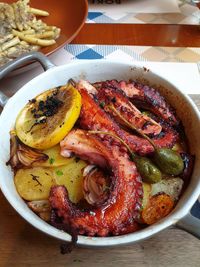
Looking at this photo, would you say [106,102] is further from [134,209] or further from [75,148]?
[134,209]

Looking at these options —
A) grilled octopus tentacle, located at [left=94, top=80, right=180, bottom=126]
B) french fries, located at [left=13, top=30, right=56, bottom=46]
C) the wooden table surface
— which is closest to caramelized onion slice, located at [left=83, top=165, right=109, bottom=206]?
the wooden table surface

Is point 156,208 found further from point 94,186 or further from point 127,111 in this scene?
point 127,111

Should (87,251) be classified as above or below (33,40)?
below

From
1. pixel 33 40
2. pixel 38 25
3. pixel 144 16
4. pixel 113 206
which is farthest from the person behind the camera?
pixel 144 16

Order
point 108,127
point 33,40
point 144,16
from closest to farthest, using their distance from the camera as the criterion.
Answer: point 108,127 < point 33,40 < point 144,16

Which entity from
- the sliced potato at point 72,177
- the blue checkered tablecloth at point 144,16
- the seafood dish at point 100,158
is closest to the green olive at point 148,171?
the seafood dish at point 100,158

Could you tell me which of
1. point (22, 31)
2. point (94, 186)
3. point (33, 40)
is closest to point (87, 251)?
point (94, 186)

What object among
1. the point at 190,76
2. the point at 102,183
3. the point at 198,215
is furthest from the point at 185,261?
the point at 190,76
